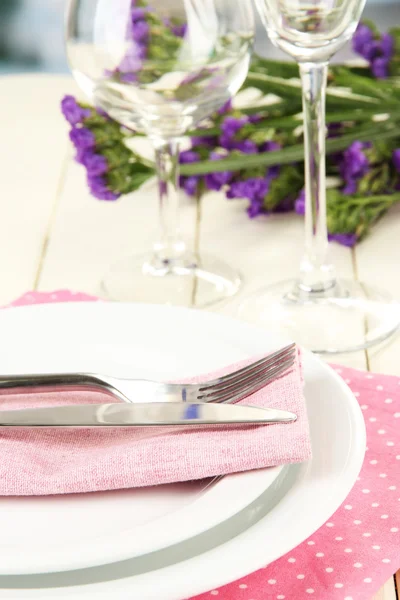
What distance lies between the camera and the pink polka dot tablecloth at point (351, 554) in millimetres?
438

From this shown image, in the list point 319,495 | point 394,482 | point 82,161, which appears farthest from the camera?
point 82,161

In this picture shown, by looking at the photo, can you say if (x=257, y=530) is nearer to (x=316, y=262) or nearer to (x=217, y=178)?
(x=316, y=262)

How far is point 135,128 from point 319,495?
1.54ft

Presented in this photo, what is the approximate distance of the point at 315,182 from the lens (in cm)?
76

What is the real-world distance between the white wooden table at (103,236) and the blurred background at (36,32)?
284cm

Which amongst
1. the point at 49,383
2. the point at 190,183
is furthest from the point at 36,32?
the point at 49,383

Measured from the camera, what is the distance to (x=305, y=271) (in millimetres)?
811

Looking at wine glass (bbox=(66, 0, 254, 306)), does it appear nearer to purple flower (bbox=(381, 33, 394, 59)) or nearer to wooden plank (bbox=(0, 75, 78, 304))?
wooden plank (bbox=(0, 75, 78, 304))

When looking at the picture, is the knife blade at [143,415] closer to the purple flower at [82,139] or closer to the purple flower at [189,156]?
the purple flower at [82,139]

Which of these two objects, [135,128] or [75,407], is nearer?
[75,407]

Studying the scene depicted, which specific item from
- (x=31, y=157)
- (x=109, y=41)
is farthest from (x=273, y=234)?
(x=31, y=157)

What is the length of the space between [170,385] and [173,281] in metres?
0.40

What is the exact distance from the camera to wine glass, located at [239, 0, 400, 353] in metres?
0.67

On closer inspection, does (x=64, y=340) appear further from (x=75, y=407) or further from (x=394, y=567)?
(x=394, y=567)
